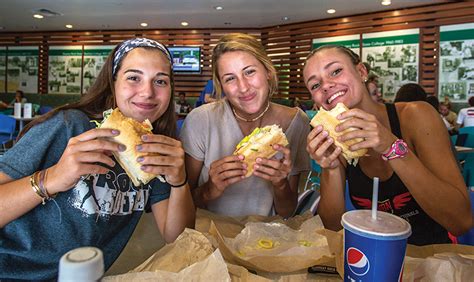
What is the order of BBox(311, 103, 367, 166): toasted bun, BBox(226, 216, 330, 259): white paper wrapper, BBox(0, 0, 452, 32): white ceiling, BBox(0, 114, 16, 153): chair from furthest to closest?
BBox(0, 0, 452, 32): white ceiling → BBox(0, 114, 16, 153): chair → BBox(311, 103, 367, 166): toasted bun → BBox(226, 216, 330, 259): white paper wrapper

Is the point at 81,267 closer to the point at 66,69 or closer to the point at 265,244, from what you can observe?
the point at 265,244

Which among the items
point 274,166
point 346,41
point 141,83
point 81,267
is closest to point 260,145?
point 274,166

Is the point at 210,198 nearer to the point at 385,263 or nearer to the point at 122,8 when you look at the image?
the point at 385,263

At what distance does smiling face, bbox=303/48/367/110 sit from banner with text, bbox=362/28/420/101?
27.9 ft

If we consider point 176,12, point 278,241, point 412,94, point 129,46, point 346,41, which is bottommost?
point 278,241

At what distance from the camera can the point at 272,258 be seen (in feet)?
3.45

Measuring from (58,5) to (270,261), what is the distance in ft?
37.0

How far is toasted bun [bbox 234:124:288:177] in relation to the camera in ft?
5.74

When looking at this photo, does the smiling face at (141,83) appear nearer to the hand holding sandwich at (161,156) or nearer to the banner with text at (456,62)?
the hand holding sandwich at (161,156)

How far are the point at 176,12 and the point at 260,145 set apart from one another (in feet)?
32.9

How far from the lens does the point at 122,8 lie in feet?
33.8

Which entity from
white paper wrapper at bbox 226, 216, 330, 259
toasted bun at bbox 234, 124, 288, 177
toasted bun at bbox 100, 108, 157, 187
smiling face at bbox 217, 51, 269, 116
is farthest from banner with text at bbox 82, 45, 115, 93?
white paper wrapper at bbox 226, 216, 330, 259

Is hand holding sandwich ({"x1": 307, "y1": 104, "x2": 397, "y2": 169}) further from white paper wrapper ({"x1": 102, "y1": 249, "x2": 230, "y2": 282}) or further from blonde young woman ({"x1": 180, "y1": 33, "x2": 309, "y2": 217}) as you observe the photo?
white paper wrapper ({"x1": 102, "y1": 249, "x2": 230, "y2": 282})

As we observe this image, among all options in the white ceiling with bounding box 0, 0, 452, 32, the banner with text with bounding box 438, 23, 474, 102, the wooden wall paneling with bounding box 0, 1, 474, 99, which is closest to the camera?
the banner with text with bounding box 438, 23, 474, 102
